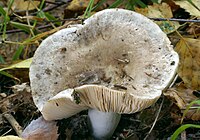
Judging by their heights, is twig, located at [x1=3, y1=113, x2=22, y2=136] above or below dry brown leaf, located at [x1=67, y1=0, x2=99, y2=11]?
below

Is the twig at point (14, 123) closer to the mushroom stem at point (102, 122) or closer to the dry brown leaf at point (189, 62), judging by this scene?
the mushroom stem at point (102, 122)

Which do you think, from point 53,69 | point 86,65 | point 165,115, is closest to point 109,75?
point 86,65

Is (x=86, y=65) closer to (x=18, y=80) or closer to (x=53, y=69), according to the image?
(x=53, y=69)

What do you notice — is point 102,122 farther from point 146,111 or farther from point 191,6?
point 191,6

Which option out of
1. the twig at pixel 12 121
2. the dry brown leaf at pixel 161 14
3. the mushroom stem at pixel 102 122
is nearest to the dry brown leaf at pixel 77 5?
the dry brown leaf at pixel 161 14

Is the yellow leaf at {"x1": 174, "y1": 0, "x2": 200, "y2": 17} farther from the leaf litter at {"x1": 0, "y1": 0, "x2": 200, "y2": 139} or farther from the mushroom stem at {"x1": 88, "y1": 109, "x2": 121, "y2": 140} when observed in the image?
the mushroom stem at {"x1": 88, "y1": 109, "x2": 121, "y2": 140}

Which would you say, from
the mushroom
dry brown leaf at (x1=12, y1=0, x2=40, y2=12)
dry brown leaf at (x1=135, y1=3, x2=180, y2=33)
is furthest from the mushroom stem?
dry brown leaf at (x1=12, y1=0, x2=40, y2=12)

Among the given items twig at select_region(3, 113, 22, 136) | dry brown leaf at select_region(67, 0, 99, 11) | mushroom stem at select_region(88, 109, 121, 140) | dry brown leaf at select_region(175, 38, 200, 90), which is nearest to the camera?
mushroom stem at select_region(88, 109, 121, 140)

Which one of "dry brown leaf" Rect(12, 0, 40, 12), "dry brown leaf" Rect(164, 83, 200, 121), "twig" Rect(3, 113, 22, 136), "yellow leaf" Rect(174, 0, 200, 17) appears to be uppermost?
"dry brown leaf" Rect(12, 0, 40, 12)
